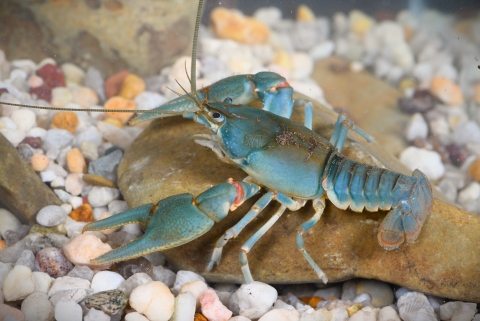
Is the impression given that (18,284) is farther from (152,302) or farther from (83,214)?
(83,214)

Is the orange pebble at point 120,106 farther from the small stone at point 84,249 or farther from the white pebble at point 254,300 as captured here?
the white pebble at point 254,300

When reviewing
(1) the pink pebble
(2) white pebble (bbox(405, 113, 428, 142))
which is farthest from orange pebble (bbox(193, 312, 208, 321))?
(2) white pebble (bbox(405, 113, 428, 142))

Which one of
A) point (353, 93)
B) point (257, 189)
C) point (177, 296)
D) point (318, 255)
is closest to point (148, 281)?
point (177, 296)

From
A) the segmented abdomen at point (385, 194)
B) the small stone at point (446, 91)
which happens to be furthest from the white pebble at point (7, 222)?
the small stone at point (446, 91)

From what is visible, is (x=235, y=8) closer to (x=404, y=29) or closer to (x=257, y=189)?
(x=404, y=29)

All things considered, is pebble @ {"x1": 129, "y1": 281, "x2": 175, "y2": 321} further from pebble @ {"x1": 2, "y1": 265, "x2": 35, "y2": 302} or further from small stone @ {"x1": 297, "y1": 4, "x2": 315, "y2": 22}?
small stone @ {"x1": 297, "y1": 4, "x2": 315, "y2": 22}

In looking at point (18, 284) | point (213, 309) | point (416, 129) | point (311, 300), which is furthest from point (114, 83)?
point (416, 129)
